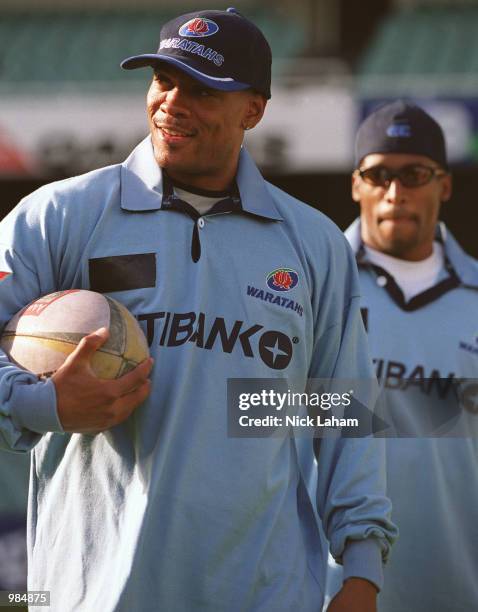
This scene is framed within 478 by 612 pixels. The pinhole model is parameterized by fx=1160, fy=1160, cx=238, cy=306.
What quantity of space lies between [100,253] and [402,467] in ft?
5.52

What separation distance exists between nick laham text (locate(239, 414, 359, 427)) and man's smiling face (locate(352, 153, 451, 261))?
149cm

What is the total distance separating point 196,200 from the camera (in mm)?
2922

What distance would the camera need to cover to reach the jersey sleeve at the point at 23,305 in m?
2.53

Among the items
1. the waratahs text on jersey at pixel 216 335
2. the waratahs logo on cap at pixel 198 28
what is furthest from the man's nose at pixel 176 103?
the waratahs text on jersey at pixel 216 335

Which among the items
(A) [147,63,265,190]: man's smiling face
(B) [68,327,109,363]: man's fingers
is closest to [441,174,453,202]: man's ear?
(A) [147,63,265,190]: man's smiling face

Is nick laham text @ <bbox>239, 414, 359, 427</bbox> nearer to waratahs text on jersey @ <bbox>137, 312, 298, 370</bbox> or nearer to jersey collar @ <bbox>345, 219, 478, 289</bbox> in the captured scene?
waratahs text on jersey @ <bbox>137, 312, 298, 370</bbox>

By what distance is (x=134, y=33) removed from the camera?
614 inches

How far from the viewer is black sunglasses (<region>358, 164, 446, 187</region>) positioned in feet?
14.8

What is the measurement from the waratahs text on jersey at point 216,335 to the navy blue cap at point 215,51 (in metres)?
0.58

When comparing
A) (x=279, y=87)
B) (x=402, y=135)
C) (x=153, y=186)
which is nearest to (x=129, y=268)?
(x=153, y=186)

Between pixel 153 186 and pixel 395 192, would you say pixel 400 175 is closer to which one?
pixel 395 192

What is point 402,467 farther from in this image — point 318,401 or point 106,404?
→ point 106,404

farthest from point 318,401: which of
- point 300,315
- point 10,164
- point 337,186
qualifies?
point 337,186

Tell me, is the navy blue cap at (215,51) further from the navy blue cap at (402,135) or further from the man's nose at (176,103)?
the navy blue cap at (402,135)
